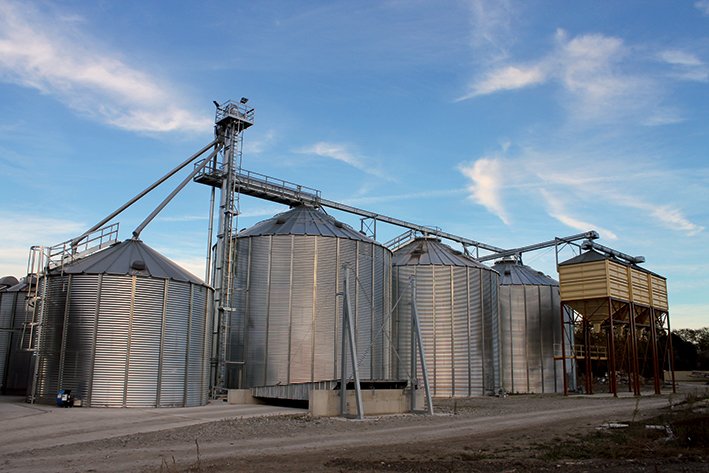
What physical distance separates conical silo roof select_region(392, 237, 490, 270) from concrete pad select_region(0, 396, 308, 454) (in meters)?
22.0

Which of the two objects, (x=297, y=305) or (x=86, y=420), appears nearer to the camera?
(x=86, y=420)

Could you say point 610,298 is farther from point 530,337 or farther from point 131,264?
point 131,264

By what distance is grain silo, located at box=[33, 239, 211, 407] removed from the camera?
32.1m

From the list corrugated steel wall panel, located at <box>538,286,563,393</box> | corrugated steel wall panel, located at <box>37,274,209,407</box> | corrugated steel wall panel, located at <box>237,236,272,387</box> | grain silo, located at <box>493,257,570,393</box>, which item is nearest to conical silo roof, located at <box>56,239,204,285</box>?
corrugated steel wall panel, located at <box>37,274,209,407</box>

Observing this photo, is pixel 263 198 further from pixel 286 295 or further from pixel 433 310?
pixel 433 310

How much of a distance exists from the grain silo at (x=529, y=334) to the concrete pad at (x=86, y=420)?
30.1 metres

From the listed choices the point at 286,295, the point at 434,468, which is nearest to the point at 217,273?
the point at 286,295

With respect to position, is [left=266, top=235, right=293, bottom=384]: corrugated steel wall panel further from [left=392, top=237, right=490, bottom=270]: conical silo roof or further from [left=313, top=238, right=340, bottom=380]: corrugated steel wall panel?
[left=392, top=237, right=490, bottom=270]: conical silo roof

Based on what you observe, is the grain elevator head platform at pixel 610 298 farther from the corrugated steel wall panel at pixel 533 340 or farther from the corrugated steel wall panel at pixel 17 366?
the corrugated steel wall panel at pixel 17 366

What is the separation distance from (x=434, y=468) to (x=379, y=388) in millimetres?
19726

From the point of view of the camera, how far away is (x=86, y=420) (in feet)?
86.1

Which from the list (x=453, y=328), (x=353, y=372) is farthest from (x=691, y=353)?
(x=353, y=372)

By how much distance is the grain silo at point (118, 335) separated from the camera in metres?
32.1

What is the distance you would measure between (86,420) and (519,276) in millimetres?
44885
